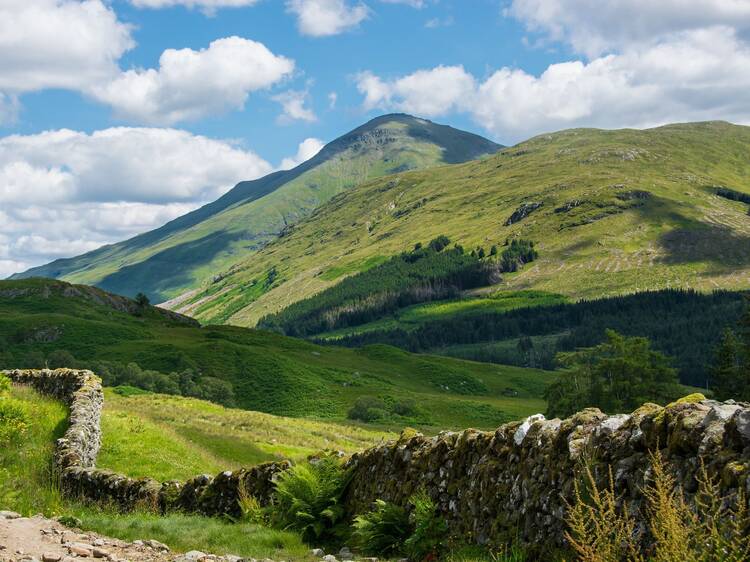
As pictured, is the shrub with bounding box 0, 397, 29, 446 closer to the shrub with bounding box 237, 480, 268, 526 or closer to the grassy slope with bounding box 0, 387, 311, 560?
the grassy slope with bounding box 0, 387, 311, 560

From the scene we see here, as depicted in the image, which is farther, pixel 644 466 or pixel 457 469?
pixel 457 469

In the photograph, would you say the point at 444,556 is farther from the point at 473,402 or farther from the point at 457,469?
the point at 473,402

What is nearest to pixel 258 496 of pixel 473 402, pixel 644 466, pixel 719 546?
pixel 644 466

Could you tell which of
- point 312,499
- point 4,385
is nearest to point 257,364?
point 4,385

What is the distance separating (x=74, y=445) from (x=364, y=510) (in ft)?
38.8

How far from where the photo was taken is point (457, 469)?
39.2 feet

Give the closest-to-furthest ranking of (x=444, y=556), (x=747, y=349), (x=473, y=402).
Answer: (x=444, y=556)
(x=747, y=349)
(x=473, y=402)

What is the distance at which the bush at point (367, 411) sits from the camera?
340 ft

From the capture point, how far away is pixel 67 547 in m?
11.5

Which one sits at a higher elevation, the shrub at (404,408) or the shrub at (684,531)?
the shrub at (684,531)

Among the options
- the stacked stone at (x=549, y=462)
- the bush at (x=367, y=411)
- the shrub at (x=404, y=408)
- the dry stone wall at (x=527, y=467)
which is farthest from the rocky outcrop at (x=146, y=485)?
the shrub at (x=404, y=408)

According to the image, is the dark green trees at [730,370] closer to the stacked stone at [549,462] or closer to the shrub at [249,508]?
the shrub at [249,508]

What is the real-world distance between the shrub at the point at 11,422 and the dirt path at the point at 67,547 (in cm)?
784

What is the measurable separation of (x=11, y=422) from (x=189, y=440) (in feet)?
43.9
